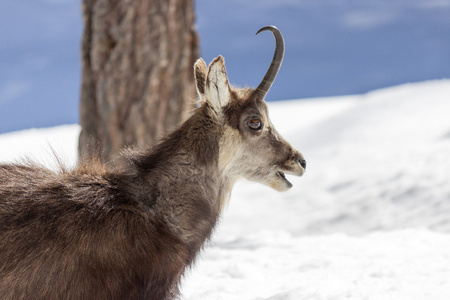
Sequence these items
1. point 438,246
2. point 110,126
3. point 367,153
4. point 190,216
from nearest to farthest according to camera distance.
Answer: point 190,216, point 438,246, point 110,126, point 367,153

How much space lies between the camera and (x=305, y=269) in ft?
16.4

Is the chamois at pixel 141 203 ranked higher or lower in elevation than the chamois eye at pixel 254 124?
lower

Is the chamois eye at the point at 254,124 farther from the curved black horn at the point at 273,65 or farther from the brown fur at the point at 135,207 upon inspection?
the curved black horn at the point at 273,65

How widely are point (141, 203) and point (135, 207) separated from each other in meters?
0.06

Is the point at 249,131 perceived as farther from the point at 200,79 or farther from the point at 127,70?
the point at 127,70

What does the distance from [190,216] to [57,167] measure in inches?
37.0

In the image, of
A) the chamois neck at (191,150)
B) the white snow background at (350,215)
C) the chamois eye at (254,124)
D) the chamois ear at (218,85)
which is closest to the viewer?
the chamois ear at (218,85)

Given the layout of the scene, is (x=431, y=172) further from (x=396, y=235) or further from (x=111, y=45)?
(x=111, y=45)

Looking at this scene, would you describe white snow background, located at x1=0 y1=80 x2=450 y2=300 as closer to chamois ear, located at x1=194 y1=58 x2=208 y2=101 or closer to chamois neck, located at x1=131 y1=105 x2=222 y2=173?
chamois neck, located at x1=131 y1=105 x2=222 y2=173

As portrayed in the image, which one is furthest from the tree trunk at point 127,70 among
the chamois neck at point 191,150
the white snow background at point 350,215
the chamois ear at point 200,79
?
the chamois neck at point 191,150

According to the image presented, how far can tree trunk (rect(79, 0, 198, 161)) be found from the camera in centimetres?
727

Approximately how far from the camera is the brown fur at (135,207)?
3.05 meters

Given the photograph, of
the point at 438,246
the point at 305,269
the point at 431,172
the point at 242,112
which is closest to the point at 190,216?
the point at 242,112

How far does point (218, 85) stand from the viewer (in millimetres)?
3479
